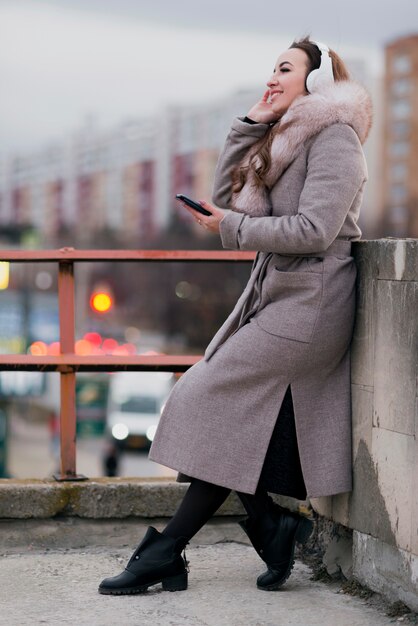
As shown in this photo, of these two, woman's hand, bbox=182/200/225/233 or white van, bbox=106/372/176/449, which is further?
white van, bbox=106/372/176/449

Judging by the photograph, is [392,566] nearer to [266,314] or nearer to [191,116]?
[266,314]

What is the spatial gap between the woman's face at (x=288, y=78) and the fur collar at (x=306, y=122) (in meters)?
0.04

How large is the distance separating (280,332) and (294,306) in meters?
0.10

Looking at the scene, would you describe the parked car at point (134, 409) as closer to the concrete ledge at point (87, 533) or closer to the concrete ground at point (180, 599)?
the concrete ledge at point (87, 533)

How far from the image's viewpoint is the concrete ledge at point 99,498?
475 cm

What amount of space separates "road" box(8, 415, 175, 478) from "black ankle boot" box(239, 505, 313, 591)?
90.5 ft

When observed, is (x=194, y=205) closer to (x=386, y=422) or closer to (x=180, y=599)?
(x=386, y=422)

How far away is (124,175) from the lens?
130 m

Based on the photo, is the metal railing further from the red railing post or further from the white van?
the white van

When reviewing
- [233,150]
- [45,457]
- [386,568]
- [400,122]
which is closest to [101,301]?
[233,150]

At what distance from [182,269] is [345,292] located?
78423 millimetres

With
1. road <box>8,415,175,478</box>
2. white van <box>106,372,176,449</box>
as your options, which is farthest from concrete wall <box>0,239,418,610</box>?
white van <box>106,372,176,449</box>

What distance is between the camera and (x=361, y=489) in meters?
3.91

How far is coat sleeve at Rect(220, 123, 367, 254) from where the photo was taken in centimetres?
373
